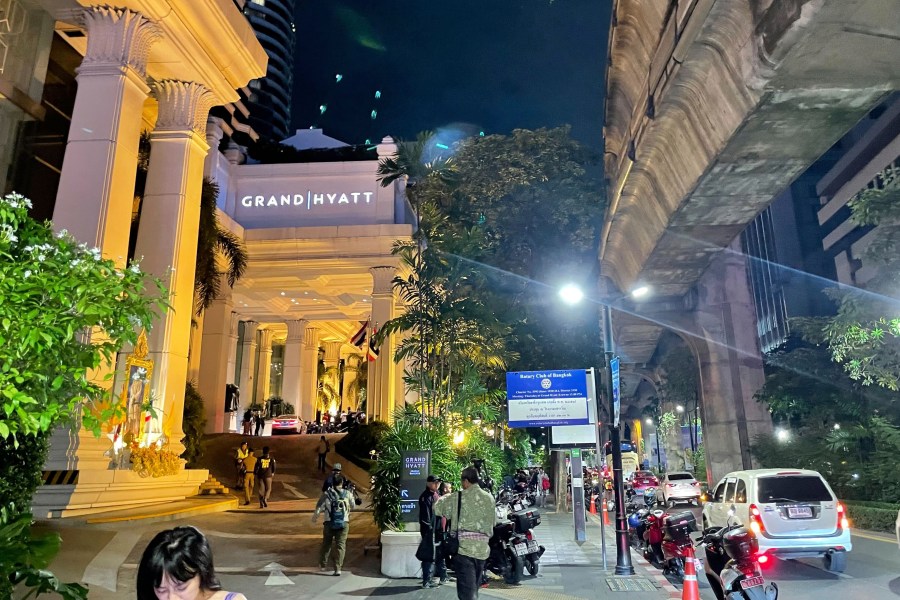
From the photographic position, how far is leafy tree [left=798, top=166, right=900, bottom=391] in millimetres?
11273

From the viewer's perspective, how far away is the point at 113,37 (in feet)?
52.6

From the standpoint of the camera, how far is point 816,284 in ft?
143

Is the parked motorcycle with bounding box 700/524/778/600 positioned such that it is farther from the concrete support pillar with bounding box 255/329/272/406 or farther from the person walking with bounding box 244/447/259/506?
the concrete support pillar with bounding box 255/329/272/406

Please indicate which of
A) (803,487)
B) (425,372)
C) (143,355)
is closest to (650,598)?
(803,487)

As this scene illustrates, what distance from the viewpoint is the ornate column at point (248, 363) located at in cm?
4528

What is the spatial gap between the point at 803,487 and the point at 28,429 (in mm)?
11131

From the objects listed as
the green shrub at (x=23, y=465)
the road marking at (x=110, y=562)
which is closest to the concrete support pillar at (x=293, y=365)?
the road marking at (x=110, y=562)

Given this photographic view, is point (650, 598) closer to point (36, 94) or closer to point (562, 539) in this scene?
point (562, 539)

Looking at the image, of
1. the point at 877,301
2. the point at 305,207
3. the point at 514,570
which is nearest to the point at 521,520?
the point at 514,570

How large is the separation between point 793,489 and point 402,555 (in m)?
6.66

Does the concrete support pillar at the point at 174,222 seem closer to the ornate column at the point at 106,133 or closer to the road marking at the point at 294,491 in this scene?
the ornate column at the point at 106,133

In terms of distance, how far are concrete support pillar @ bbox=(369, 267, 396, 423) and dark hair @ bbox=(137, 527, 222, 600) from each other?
1054 inches

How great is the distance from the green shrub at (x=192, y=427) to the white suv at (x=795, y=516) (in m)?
16.8

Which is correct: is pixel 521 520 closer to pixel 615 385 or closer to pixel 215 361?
pixel 615 385
